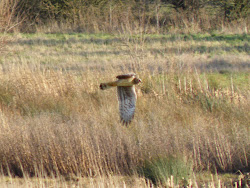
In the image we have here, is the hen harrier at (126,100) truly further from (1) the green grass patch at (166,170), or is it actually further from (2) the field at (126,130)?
(1) the green grass patch at (166,170)

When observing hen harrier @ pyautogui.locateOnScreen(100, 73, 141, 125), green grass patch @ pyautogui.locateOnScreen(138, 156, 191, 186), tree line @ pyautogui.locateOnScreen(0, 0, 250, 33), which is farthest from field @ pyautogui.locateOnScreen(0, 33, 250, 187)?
tree line @ pyautogui.locateOnScreen(0, 0, 250, 33)

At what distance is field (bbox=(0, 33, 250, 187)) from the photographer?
A: 4.95 m

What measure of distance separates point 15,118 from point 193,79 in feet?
11.4

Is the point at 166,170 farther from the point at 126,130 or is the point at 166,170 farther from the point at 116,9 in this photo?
the point at 116,9

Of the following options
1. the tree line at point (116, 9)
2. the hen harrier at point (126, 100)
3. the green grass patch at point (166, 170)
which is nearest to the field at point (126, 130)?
the green grass patch at point (166, 170)

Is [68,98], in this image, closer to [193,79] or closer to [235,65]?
[193,79]

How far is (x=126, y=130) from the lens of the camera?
18.6ft

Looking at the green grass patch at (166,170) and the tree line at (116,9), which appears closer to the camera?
the green grass patch at (166,170)

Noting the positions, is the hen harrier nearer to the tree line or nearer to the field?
the field

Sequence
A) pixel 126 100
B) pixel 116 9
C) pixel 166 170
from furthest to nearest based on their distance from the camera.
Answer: pixel 116 9
pixel 126 100
pixel 166 170

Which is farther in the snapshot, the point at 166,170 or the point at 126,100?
the point at 126,100

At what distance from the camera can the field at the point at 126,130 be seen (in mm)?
4949

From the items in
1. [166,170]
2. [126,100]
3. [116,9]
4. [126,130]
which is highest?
[116,9]

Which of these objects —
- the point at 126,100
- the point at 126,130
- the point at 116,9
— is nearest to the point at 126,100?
the point at 126,100
